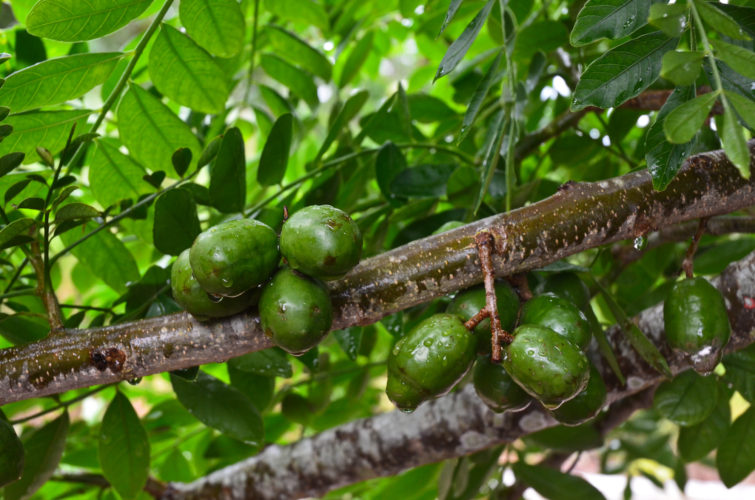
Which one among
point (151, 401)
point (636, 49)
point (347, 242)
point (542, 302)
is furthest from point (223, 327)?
point (151, 401)

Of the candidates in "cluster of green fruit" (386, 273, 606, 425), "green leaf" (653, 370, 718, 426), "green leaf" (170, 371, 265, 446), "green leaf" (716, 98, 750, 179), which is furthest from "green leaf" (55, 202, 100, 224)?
"green leaf" (653, 370, 718, 426)

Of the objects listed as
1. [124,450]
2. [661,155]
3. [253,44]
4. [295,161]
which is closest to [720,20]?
[661,155]

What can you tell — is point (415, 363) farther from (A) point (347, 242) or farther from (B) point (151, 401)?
(B) point (151, 401)

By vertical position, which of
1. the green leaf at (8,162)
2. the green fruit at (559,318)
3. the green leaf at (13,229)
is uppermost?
the green leaf at (8,162)

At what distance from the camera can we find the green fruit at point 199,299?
3.01ft

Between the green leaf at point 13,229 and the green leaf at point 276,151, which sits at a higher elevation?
the green leaf at point 13,229

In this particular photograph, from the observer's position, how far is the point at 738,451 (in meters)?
1.40

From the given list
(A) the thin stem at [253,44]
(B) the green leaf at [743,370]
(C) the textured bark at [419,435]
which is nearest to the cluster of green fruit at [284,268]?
(C) the textured bark at [419,435]

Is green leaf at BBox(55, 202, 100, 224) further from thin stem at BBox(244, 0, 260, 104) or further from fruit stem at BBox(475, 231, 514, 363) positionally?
thin stem at BBox(244, 0, 260, 104)

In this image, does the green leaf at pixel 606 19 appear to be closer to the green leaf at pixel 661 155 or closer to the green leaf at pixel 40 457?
the green leaf at pixel 661 155

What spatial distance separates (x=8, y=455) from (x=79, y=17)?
0.63m

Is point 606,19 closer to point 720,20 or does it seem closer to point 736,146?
point 720,20

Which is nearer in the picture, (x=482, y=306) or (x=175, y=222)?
(x=482, y=306)

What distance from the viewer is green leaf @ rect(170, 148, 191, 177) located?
3.56 feet
